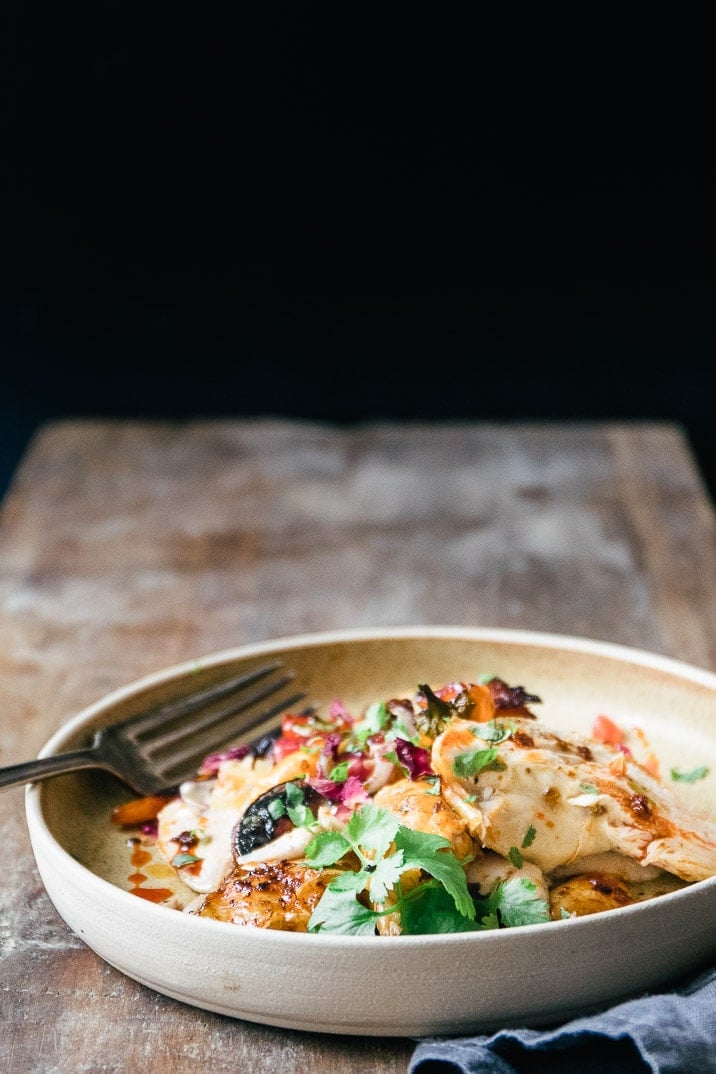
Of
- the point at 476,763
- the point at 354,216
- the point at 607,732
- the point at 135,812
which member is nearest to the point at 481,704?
the point at 476,763

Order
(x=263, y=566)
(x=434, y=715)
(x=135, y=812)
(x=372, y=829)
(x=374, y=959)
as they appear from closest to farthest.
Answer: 1. (x=374, y=959)
2. (x=372, y=829)
3. (x=434, y=715)
4. (x=135, y=812)
5. (x=263, y=566)

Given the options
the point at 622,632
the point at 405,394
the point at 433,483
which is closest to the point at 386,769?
the point at 622,632

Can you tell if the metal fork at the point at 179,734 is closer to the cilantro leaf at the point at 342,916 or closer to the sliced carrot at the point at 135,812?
the sliced carrot at the point at 135,812

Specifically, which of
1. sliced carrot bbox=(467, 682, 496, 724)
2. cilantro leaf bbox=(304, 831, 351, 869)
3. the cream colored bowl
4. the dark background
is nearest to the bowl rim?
the cream colored bowl

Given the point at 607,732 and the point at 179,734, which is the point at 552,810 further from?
the point at 179,734

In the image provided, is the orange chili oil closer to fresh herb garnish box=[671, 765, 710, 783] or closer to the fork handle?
the fork handle

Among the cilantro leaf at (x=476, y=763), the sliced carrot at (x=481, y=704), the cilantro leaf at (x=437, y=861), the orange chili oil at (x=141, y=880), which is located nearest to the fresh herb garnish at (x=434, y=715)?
the sliced carrot at (x=481, y=704)

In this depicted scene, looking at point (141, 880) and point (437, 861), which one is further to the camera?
point (141, 880)
